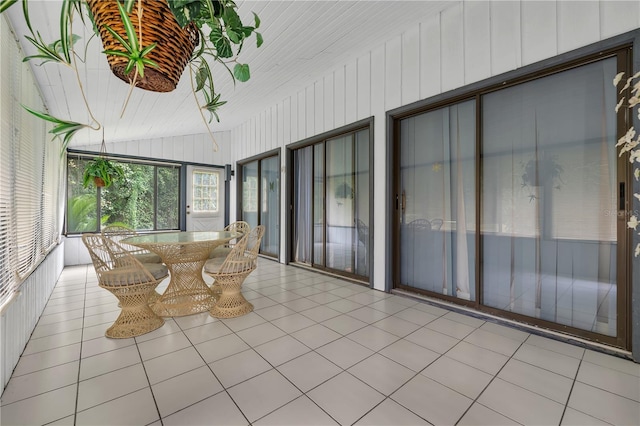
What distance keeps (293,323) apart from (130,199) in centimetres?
671

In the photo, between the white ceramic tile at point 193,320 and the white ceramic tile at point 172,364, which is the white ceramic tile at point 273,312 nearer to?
the white ceramic tile at point 193,320

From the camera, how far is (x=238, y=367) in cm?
191

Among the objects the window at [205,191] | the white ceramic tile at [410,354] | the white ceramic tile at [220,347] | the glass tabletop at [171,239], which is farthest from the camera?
the window at [205,191]

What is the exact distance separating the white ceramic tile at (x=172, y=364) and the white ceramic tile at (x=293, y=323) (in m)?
0.74

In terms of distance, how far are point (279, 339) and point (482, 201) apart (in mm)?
2355

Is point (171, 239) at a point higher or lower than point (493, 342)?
higher

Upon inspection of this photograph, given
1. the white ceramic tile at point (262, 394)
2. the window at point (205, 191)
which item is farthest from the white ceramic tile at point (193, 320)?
the window at point (205, 191)

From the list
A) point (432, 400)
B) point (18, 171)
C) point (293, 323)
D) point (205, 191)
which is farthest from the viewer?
point (205, 191)

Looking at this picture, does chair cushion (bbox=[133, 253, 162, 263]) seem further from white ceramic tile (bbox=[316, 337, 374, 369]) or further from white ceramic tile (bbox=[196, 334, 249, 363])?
white ceramic tile (bbox=[316, 337, 374, 369])

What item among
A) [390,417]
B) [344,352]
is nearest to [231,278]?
[344,352]

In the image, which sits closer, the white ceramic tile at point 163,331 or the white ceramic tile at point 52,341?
the white ceramic tile at point 52,341

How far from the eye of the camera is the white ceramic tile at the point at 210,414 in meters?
1.43

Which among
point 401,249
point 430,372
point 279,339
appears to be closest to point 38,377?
point 279,339

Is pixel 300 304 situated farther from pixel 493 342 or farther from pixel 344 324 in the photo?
pixel 493 342
